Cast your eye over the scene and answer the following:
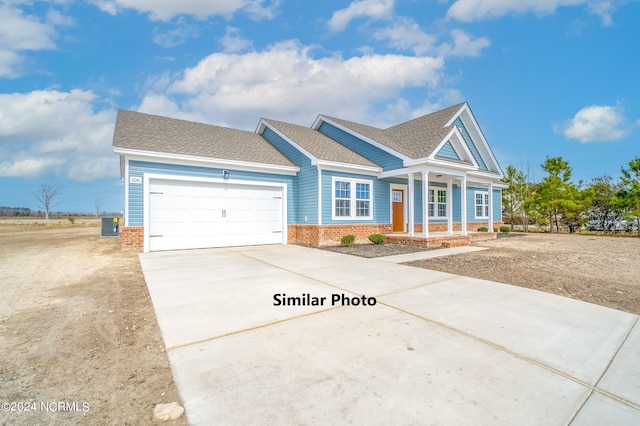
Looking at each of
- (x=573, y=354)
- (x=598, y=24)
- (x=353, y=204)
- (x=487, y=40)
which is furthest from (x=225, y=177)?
(x=598, y=24)

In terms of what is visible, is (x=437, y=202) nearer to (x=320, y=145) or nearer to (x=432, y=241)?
(x=432, y=241)

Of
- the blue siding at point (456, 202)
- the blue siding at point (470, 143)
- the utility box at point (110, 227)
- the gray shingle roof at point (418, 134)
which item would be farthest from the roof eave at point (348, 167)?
the utility box at point (110, 227)

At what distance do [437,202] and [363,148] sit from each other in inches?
214

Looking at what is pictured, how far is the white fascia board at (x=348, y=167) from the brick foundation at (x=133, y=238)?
23.3 feet

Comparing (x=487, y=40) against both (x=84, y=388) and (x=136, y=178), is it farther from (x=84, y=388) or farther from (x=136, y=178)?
(x=84, y=388)

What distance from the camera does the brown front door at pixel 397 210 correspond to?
49.6ft

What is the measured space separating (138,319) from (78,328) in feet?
2.13

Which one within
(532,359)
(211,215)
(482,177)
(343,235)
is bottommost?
(532,359)

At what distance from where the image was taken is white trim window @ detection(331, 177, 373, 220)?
13.0 meters

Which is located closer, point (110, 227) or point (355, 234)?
point (355, 234)

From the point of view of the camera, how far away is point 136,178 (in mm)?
10180

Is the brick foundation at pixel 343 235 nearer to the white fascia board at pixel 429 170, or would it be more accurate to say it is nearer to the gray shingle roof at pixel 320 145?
the white fascia board at pixel 429 170

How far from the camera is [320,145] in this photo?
1457 cm

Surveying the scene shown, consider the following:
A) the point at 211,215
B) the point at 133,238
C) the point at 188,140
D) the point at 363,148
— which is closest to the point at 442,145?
the point at 363,148
